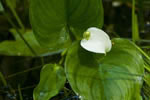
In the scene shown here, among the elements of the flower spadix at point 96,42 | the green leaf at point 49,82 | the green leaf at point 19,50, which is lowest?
the green leaf at point 19,50

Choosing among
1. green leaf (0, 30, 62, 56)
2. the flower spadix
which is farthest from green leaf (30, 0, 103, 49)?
green leaf (0, 30, 62, 56)

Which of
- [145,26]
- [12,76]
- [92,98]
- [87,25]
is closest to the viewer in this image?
[92,98]

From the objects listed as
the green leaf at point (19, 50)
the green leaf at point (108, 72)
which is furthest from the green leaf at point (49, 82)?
the green leaf at point (19, 50)

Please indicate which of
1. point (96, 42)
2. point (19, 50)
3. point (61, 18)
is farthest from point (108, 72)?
point (19, 50)

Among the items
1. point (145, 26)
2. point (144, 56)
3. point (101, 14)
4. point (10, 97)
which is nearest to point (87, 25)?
point (101, 14)

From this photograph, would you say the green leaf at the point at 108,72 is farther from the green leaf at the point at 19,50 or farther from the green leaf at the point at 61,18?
the green leaf at the point at 19,50

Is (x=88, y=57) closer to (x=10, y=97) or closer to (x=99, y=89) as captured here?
(x=99, y=89)
